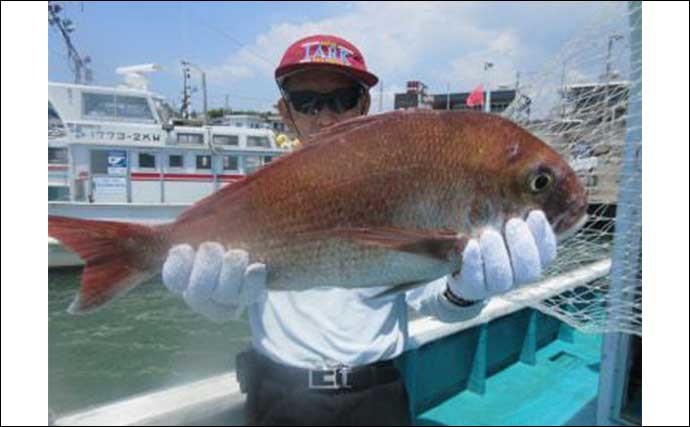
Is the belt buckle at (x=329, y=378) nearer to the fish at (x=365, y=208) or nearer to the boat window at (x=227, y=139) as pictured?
the fish at (x=365, y=208)

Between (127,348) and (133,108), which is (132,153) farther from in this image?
(127,348)

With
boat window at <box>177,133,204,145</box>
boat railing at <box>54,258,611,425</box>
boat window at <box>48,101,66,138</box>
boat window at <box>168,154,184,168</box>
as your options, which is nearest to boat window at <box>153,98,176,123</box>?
boat window at <box>177,133,204,145</box>

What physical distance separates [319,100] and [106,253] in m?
0.71

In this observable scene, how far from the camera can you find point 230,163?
40.1 ft

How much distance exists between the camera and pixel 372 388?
5.48 feet

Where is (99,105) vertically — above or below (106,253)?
above

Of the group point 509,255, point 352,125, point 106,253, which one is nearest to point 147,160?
point 106,253

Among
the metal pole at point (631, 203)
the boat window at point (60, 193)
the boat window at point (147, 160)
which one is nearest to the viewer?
the metal pole at point (631, 203)

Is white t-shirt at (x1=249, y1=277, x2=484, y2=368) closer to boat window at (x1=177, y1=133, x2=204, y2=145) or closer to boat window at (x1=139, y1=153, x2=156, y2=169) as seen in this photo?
boat window at (x1=139, y1=153, x2=156, y2=169)

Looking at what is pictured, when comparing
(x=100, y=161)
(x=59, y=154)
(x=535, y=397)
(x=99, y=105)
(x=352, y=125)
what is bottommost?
(x=535, y=397)

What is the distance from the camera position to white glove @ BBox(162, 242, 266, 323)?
3.88 ft

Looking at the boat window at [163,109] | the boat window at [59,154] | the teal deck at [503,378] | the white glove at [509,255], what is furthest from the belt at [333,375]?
the boat window at [163,109]

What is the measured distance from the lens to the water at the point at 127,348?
6137 mm

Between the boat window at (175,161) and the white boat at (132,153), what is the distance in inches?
0.8
